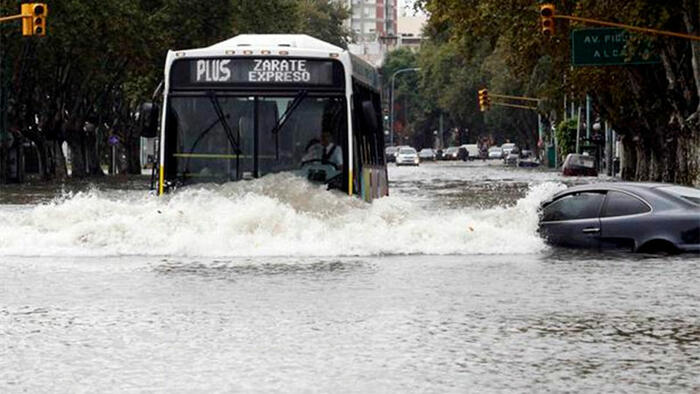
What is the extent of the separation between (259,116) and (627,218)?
5405 mm

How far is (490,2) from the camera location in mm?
47812

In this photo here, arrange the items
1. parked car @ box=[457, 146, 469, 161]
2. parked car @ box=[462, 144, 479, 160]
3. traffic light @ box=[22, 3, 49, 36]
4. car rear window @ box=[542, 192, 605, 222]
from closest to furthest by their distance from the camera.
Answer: car rear window @ box=[542, 192, 605, 222] → traffic light @ box=[22, 3, 49, 36] → parked car @ box=[457, 146, 469, 161] → parked car @ box=[462, 144, 479, 160]

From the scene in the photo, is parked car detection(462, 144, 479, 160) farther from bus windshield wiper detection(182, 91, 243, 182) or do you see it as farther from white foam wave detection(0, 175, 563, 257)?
bus windshield wiper detection(182, 91, 243, 182)

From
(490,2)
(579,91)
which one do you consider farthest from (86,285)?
(579,91)

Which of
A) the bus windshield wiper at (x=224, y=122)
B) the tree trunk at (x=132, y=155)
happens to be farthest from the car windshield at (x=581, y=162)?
the bus windshield wiper at (x=224, y=122)

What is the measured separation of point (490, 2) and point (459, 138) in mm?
135089

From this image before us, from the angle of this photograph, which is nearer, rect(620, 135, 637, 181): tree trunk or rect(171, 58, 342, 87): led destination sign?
rect(171, 58, 342, 87): led destination sign

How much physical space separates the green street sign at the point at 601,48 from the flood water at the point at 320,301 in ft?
77.1

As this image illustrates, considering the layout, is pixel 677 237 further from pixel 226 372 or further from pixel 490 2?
pixel 490 2

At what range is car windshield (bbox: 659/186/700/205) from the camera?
810 inches

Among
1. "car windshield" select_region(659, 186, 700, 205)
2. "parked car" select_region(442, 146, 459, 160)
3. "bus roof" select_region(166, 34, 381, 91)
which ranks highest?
"bus roof" select_region(166, 34, 381, 91)

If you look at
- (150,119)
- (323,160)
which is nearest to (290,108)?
(323,160)

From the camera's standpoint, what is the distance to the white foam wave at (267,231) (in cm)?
2131

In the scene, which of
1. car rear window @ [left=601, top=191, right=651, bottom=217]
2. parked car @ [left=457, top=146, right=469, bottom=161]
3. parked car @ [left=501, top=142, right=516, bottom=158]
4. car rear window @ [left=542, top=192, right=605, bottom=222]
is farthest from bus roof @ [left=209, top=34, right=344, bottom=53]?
parked car @ [left=457, top=146, right=469, bottom=161]
